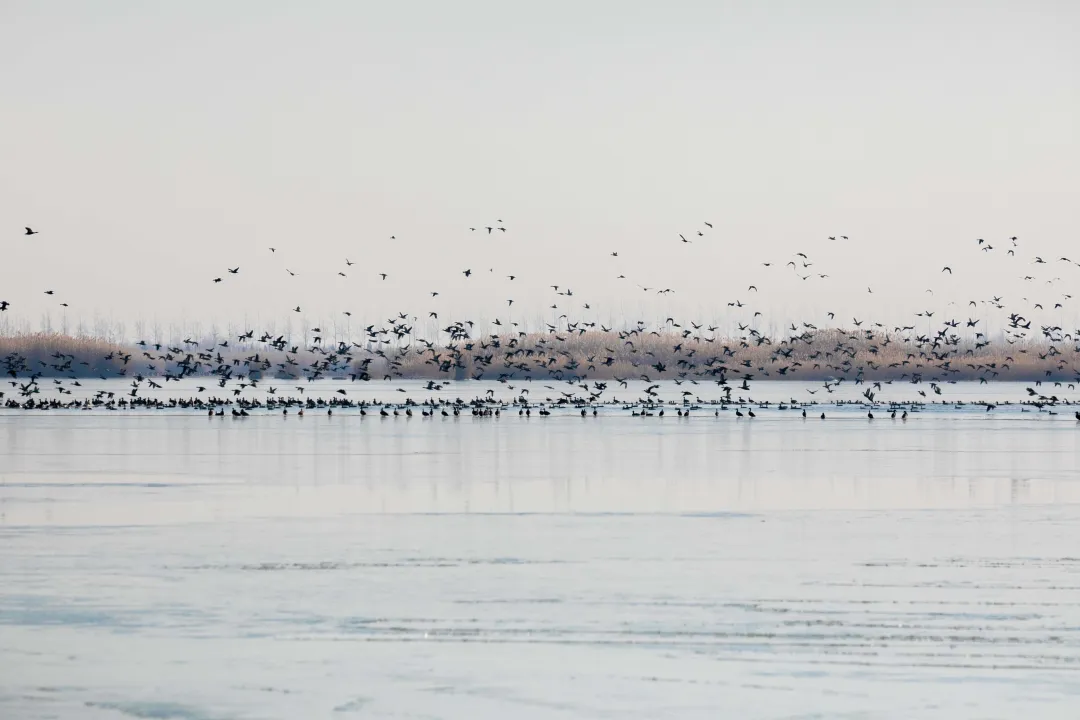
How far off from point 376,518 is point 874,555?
701cm

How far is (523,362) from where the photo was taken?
112m

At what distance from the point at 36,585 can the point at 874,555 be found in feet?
29.1

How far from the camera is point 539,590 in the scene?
1395 cm

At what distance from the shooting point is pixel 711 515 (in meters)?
20.3

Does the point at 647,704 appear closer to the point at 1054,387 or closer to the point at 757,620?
the point at 757,620

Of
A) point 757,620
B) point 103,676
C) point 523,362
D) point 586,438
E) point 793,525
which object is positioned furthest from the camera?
point 523,362

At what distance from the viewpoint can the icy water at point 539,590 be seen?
10094 millimetres

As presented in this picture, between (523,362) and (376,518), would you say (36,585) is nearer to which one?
(376,518)

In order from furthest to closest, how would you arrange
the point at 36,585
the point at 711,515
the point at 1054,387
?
the point at 1054,387, the point at 711,515, the point at 36,585

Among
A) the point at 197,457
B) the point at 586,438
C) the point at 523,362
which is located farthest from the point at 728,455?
the point at 523,362

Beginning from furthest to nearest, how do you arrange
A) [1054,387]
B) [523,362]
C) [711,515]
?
[523,362], [1054,387], [711,515]

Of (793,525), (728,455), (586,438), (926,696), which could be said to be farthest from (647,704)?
(586,438)

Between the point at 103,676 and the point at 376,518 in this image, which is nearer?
the point at 103,676

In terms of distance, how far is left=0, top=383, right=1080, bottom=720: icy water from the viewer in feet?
33.1
